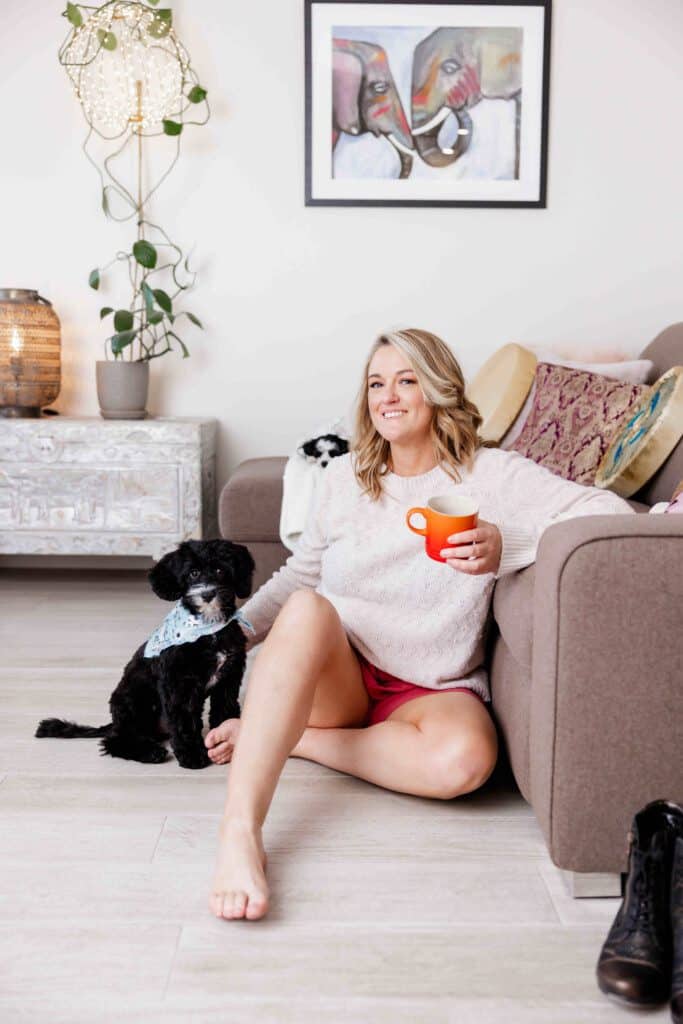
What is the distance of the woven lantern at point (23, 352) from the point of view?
3.34 m

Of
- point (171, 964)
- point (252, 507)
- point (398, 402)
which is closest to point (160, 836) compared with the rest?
point (171, 964)

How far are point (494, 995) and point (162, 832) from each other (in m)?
0.66

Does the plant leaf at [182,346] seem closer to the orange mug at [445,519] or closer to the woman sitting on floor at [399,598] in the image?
the woman sitting on floor at [399,598]

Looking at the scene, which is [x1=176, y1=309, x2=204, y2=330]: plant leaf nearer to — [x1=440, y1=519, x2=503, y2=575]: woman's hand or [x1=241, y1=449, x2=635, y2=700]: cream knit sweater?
[x1=241, y1=449, x2=635, y2=700]: cream knit sweater

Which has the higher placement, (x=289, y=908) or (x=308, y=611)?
(x=308, y=611)

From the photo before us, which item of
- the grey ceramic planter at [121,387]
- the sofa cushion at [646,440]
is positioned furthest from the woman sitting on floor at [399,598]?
the grey ceramic planter at [121,387]

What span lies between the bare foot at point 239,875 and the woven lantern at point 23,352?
2.31 m

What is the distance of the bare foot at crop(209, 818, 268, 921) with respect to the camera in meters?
1.31

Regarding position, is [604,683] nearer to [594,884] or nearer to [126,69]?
[594,884]

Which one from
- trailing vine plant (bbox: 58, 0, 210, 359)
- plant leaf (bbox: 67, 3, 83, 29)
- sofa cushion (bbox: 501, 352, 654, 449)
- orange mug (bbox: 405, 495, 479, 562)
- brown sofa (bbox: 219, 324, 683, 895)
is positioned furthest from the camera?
trailing vine plant (bbox: 58, 0, 210, 359)

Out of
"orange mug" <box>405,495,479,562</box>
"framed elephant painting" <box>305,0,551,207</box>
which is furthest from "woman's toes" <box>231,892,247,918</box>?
"framed elephant painting" <box>305,0,551,207</box>

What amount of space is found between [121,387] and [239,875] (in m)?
2.37

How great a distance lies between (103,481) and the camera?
128 inches

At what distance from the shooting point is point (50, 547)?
330 cm
